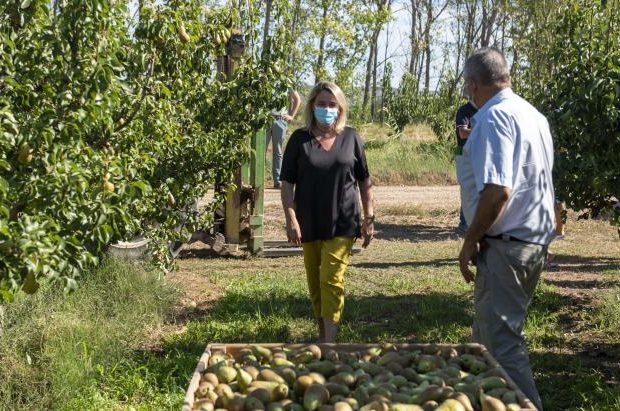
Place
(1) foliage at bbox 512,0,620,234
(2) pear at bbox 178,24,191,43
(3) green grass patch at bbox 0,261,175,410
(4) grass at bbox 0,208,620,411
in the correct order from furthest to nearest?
1. (2) pear at bbox 178,24,191,43
2. (1) foliage at bbox 512,0,620,234
3. (4) grass at bbox 0,208,620,411
4. (3) green grass patch at bbox 0,261,175,410

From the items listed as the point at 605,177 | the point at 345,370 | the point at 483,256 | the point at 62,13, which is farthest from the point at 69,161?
the point at 605,177

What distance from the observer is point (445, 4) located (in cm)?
4634

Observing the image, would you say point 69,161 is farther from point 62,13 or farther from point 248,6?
point 248,6

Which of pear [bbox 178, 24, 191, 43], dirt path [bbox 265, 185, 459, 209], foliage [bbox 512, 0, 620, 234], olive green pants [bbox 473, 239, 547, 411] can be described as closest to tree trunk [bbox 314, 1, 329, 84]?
dirt path [bbox 265, 185, 459, 209]

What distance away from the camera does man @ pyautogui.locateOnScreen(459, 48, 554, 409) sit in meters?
3.92

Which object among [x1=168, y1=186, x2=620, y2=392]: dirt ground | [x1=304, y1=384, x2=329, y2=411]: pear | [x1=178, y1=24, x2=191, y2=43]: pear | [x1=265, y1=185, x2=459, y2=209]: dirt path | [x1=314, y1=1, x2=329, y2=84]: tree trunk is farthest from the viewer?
[x1=314, y1=1, x2=329, y2=84]: tree trunk

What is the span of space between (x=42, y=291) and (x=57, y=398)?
61.4 inches

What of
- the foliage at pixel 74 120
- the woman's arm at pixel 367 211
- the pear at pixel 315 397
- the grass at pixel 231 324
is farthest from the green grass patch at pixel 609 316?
the pear at pixel 315 397

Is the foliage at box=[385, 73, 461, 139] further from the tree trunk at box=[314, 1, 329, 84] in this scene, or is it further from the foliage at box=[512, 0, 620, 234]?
the foliage at box=[512, 0, 620, 234]

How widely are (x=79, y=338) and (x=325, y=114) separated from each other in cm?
217

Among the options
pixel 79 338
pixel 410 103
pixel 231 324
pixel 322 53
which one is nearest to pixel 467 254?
pixel 79 338

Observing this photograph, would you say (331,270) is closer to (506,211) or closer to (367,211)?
(367,211)

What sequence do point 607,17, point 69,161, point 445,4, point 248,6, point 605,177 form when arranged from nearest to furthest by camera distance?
point 69,161
point 605,177
point 607,17
point 248,6
point 445,4

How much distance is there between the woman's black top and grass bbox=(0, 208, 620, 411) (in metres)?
1.13
